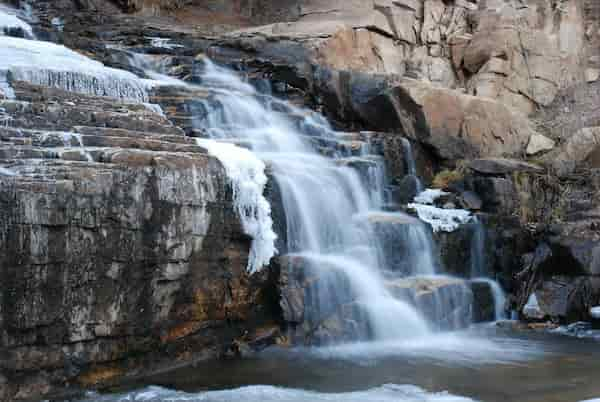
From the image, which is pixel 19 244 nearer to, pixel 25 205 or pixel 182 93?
pixel 25 205

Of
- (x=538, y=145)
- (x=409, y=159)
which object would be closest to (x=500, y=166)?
(x=409, y=159)

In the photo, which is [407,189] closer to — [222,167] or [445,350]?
[445,350]

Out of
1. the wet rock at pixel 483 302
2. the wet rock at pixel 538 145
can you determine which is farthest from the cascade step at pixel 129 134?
the wet rock at pixel 538 145

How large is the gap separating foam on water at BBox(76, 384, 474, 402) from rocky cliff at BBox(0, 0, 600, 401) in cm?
62

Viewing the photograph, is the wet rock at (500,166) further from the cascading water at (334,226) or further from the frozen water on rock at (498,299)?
the frozen water on rock at (498,299)

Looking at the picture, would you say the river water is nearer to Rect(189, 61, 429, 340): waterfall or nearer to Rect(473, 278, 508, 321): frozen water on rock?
Rect(189, 61, 429, 340): waterfall

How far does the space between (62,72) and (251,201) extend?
3.76 m

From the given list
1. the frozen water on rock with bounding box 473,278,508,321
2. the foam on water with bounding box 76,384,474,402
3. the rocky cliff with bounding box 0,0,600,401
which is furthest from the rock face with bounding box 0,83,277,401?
the frozen water on rock with bounding box 473,278,508,321

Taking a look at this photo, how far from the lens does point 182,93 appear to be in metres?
11.1

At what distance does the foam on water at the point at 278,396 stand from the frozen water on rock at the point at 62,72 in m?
5.18

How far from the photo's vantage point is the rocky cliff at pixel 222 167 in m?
6.25

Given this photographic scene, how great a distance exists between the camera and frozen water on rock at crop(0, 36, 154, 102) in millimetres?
9688

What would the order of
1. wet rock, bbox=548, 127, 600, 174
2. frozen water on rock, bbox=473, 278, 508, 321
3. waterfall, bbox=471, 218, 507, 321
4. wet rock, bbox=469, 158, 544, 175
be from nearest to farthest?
frozen water on rock, bbox=473, 278, 508, 321 < waterfall, bbox=471, 218, 507, 321 < wet rock, bbox=469, 158, 544, 175 < wet rock, bbox=548, 127, 600, 174

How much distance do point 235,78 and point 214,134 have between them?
3.36 metres
